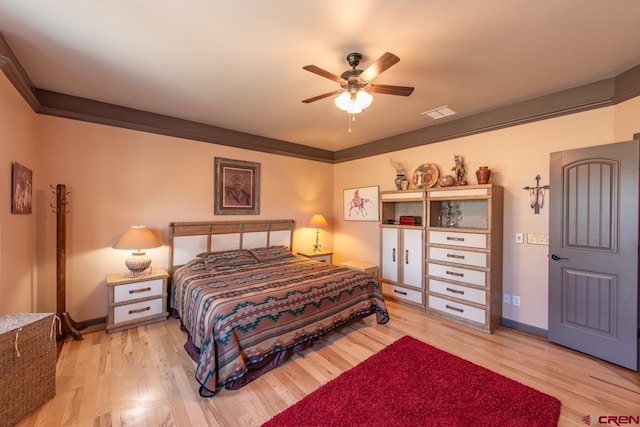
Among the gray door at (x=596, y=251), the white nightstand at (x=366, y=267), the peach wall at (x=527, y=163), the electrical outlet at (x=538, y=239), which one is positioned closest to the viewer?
the gray door at (x=596, y=251)

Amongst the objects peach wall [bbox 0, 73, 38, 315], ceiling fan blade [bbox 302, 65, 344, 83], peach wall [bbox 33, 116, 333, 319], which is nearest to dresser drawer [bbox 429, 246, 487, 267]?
ceiling fan blade [bbox 302, 65, 344, 83]

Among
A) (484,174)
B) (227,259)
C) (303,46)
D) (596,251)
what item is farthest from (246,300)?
(596,251)

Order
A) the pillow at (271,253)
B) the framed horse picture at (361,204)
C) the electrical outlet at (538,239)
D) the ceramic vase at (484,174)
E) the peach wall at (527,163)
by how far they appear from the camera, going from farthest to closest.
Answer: the framed horse picture at (361,204)
the pillow at (271,253)
the ceramic vase at (484,174)
the electrical outlet at (538,239)
the peach wall at (527,163)

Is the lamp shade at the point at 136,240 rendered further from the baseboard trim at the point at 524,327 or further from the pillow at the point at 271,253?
the baseboard trim at the point at 524,327

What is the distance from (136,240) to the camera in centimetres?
307

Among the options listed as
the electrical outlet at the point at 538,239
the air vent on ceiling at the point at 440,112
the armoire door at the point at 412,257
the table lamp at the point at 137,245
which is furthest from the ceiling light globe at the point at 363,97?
the table lamp at the point at 137,245

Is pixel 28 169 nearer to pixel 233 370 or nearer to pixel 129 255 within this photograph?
pixel 129 255

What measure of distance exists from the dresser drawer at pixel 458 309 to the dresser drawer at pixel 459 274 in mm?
312

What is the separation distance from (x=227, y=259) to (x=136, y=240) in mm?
1093

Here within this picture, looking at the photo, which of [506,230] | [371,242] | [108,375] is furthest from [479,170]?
[108,375]

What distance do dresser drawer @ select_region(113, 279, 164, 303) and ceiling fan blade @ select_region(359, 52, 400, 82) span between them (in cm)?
324

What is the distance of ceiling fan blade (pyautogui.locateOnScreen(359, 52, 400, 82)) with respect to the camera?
1.73 metres

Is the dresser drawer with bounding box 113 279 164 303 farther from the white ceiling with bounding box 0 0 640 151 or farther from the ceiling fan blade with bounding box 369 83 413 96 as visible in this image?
the ceiling fan blade with bounding box 369 83 413 96

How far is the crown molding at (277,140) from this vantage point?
7.94 ft
